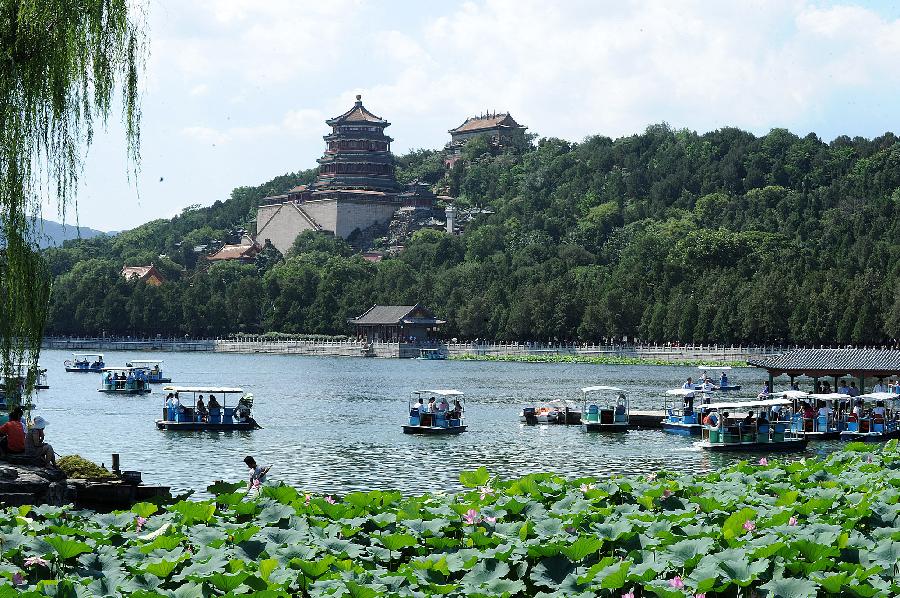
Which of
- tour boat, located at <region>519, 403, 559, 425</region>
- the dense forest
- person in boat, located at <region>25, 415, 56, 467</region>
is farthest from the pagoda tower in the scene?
person in boat, located at <region>25, 415, 56, 467</region>

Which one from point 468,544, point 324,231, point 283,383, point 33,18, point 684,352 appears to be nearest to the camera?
point 468,544

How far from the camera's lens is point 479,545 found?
13.8 m

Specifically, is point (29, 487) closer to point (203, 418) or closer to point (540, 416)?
point (203, 418)

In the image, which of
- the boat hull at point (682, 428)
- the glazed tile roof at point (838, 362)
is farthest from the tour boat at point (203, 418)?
the glazed tile roof at point (838, 362)

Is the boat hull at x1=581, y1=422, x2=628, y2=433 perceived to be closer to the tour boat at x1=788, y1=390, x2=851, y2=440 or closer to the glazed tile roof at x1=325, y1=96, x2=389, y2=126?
the tour boat at x1=788, y1=390, x2=851, y2=440

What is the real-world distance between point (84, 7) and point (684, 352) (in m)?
91.1

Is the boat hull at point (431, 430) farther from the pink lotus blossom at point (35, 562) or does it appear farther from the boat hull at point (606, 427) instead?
the pink lotus blossom at point (35, 562)

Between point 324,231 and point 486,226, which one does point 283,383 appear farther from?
point 324,231

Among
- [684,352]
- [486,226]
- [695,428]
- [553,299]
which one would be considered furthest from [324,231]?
[695,428]

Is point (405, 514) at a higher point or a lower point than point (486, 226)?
lower

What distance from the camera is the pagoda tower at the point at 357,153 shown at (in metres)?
181

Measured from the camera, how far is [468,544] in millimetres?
13898

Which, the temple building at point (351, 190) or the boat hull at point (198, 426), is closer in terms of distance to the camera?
the boat hull at point (198, 426)

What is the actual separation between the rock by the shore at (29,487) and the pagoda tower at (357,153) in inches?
6347
